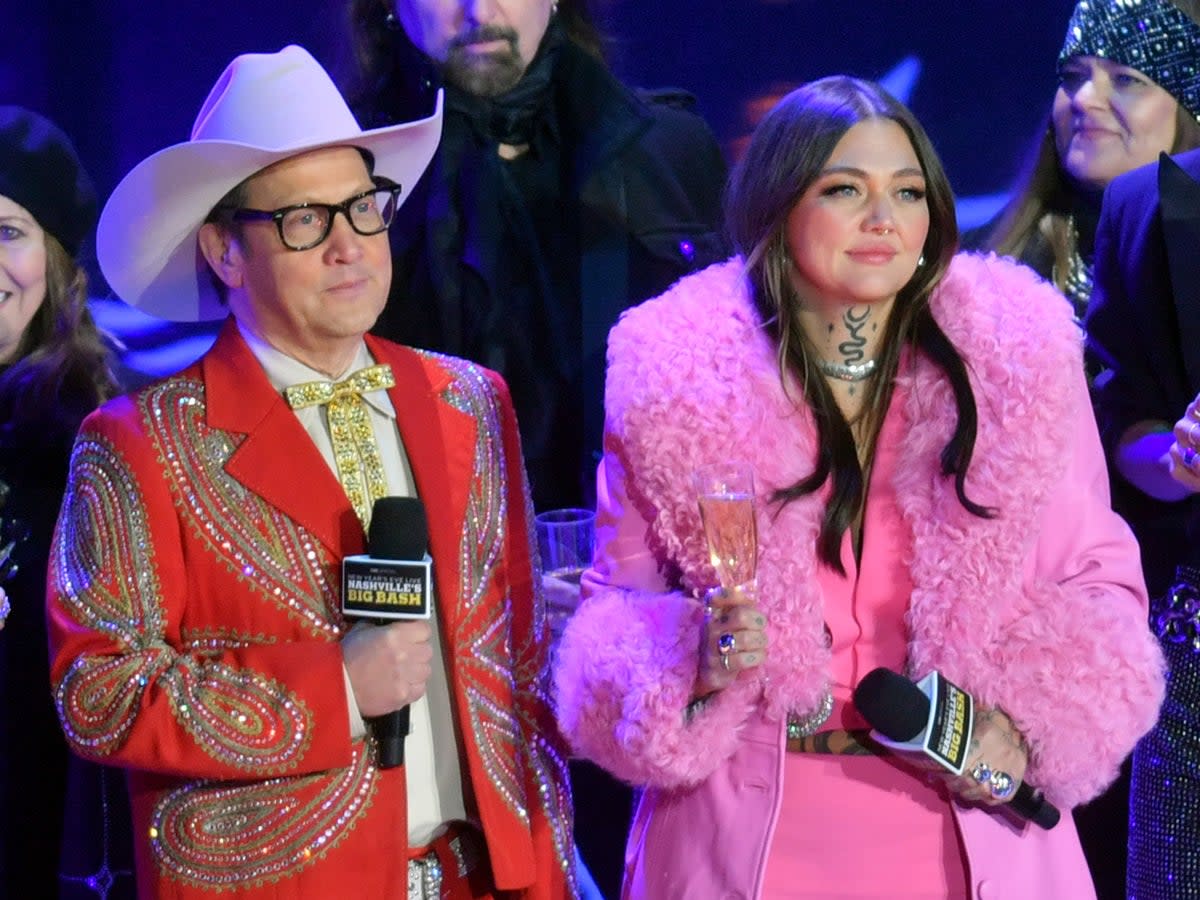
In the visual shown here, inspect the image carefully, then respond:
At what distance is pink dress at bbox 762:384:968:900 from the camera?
241cm

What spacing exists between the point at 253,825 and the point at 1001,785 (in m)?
1.14

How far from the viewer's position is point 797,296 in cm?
266

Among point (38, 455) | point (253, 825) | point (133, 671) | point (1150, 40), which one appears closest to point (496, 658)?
point (253, 825)

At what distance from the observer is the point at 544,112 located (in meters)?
3.83

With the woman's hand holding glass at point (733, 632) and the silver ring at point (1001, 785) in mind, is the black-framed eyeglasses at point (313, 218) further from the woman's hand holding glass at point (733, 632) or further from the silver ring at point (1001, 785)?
the silver ring at point (1001, 785)

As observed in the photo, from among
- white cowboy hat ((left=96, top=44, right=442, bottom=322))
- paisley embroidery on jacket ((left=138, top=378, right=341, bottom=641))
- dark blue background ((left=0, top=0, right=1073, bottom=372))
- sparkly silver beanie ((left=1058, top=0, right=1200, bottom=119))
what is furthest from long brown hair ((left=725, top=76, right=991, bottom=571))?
dark blue background ((left=0, top=0, right=1073, bottom=372))

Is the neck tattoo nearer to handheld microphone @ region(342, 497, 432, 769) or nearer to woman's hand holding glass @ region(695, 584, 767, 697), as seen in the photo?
woman's hand holding glass @ region(695, 584, 767, 697)

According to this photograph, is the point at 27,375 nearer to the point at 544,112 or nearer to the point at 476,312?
the point at 476,312

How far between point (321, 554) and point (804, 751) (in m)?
0.83

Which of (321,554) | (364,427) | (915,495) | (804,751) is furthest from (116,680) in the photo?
(915,495)

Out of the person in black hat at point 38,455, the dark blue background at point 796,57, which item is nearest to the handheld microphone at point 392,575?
the person in black hat at point 38,455

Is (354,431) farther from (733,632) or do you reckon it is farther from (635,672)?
(733,632)

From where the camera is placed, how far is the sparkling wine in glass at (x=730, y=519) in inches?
88.7

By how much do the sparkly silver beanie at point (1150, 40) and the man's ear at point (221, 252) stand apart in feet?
7.44
